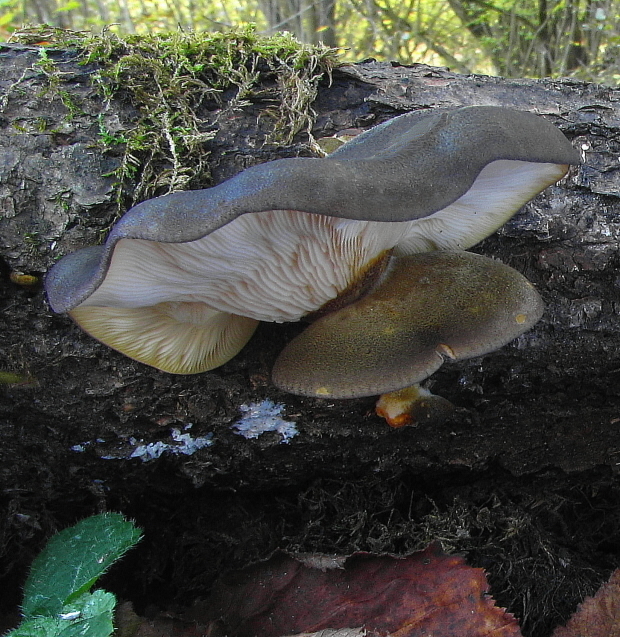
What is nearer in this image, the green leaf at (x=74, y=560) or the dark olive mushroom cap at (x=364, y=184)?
the dark olive mushroom cap at (x=364, y=184)

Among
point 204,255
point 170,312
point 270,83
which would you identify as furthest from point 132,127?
point 204,255

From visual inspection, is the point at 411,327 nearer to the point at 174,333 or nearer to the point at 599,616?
the point at 174,333

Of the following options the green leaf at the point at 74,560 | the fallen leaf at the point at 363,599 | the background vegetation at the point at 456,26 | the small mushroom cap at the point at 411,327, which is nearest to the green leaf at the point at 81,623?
the green leaf at the point at 74,560

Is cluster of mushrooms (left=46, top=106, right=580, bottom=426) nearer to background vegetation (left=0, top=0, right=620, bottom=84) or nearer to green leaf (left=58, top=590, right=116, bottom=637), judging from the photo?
green leaf (left=58, top=590, right=116, bottom=637)

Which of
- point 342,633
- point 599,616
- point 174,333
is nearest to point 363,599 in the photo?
point 342,633

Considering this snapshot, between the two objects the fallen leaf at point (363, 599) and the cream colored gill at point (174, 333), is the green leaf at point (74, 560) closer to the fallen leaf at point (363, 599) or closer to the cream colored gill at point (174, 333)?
the fallen leaf at point (363, 599)

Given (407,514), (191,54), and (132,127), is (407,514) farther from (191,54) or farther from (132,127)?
(191,54)
